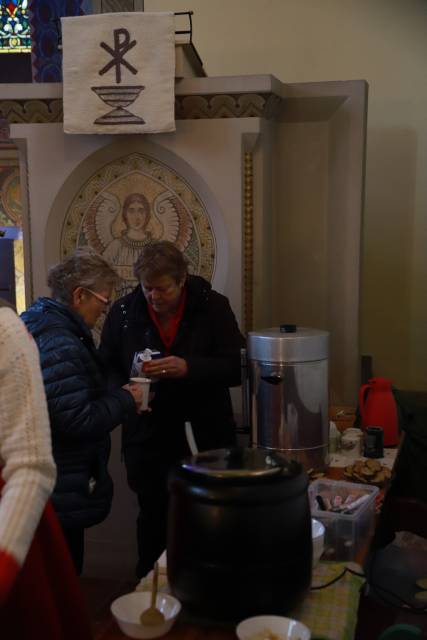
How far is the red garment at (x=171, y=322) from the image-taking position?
2.51 metres

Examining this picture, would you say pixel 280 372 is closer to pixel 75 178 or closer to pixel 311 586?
pixel 311 586

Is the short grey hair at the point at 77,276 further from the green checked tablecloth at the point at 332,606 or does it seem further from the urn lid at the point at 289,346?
the green checked tablecloth at the point at 332,606

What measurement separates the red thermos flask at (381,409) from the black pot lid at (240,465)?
3.83 feet

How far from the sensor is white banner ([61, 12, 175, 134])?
9.05 feet

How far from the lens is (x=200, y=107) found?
2.90m

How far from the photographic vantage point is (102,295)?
219cm

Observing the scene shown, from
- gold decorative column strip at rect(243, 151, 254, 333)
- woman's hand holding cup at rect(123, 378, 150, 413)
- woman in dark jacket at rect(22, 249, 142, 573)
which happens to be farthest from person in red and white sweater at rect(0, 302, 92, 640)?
gold decorative column strip at rect(243, 151, 254, 333)

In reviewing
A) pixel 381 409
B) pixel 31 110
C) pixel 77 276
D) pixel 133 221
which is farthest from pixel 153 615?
pixel 31 110

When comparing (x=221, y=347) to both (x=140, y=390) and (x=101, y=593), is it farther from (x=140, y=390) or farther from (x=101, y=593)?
(x=101, y=593)

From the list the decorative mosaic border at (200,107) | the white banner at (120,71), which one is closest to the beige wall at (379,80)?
the decorative mosaic border at (200,107)

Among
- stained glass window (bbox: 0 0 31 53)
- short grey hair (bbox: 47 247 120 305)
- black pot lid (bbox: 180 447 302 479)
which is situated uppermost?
stained glass window (bbox: 0 0 31 53)

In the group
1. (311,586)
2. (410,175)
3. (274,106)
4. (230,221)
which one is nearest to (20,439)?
(311,586)

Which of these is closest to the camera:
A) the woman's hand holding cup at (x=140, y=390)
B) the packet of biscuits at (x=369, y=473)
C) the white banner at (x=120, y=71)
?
the packet of biscuits at (x=369, y=473)

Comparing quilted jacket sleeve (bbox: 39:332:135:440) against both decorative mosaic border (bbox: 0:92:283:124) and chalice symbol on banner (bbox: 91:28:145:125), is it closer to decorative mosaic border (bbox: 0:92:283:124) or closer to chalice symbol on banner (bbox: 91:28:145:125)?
chalice symbol on banner (bbox: 91:28:145:125)
